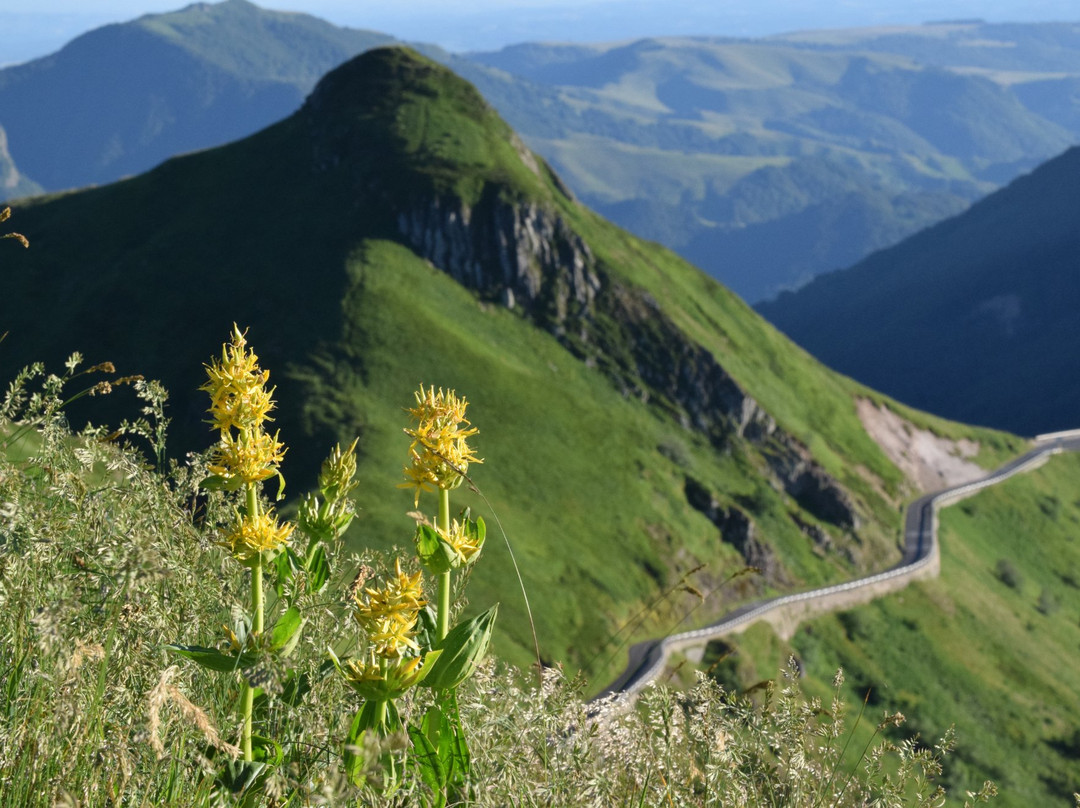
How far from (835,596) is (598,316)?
4492 cm

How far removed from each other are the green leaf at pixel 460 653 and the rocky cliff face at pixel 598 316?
107 m

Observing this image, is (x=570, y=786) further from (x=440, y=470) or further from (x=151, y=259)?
(x=151, y=259)

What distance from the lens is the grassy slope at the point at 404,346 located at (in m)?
81.9

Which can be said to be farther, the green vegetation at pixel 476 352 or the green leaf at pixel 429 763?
the green vegetation at pixel 476 352

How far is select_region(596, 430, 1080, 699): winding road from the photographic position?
74.8 metres

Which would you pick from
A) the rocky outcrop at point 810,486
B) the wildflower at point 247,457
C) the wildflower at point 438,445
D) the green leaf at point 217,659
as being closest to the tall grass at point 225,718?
the green leaf at point 217,659

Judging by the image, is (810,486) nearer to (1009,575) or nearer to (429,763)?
(1009,575)

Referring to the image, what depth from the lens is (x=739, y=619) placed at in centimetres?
8431

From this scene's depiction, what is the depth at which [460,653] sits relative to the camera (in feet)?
15.5

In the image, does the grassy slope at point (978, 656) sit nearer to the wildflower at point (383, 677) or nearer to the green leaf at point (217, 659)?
the wildflower at point (383, 677)

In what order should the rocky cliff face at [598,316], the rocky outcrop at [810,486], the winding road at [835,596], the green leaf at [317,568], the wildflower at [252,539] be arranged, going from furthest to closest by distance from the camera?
1. the rocky outcrop at [810,486]
2. the rocky cliff face at [598,316]
3. the winding road at [835,596]
4. the green leaf at [317,568]
5. the wildflower at [252,539]

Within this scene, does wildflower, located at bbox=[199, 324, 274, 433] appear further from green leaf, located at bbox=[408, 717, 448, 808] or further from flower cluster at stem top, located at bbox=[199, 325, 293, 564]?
green leaf, located at bbox=[408, 717, 448, 808]

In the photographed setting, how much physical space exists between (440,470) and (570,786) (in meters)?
1.94

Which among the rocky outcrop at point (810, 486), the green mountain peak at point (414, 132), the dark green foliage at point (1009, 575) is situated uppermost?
the green mountain peak at point (414, 132)
